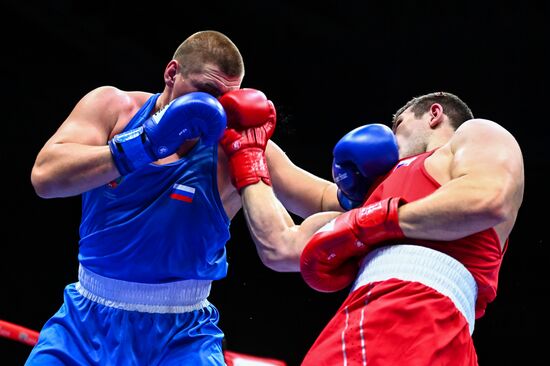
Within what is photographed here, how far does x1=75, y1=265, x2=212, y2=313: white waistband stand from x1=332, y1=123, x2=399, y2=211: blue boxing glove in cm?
73

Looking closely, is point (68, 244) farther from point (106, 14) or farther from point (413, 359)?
point (413, 359)

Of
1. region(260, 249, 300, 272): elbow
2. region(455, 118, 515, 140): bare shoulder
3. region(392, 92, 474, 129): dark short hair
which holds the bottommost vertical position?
region(260, 249, 300, 272): elbow

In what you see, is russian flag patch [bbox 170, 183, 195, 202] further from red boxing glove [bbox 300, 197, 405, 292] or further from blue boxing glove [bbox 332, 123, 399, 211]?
red boxing glove [bbox 300, 197, 405, 292]

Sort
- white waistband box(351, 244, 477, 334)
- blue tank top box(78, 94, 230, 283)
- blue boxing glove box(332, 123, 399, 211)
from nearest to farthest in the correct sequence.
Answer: white waistband box(351, 244, 477, 334) → blue boxing glove box(332, 123, 399, 211) → blue tank top box(78, 94, 230, 283)

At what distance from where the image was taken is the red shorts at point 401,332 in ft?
6.58

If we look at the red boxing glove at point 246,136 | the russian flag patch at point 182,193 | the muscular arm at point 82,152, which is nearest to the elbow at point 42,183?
the muscular arm at point 82,152

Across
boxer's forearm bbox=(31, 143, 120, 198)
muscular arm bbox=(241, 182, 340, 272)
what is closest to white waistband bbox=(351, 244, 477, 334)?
muscular arm bbox=(241, 182, 340, 272)

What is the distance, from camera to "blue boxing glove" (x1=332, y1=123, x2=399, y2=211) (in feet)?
8.30

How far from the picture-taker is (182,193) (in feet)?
9.14

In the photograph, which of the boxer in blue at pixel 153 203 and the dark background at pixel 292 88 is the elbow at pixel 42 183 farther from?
the dark background at pixel 292 88

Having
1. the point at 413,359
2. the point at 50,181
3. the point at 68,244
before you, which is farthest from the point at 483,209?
the point at 68,244

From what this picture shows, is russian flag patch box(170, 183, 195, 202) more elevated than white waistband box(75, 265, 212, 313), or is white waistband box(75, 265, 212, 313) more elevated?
russian flag patch box(170, 183, 195, 202)

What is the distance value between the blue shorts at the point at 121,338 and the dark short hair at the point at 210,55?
98cm

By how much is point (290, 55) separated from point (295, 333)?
7.83 ft
